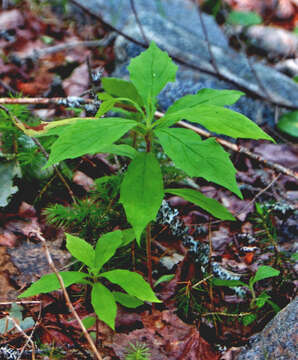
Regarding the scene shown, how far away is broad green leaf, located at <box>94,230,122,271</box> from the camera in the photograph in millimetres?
1503

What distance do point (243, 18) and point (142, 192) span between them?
568 cm

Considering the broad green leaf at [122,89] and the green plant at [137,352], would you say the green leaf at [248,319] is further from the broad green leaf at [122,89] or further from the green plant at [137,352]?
the broad green leaf at [122,89]

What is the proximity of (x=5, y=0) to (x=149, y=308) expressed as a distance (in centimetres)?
512

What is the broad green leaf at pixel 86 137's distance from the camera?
53.7 inches

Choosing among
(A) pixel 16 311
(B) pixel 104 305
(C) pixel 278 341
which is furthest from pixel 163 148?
(A) pixel 16 311

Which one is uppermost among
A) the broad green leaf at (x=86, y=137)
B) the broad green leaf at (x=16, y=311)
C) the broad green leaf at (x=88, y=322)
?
the broad green leaf at (x=86, y=137)

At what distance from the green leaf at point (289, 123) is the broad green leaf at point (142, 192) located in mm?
2252

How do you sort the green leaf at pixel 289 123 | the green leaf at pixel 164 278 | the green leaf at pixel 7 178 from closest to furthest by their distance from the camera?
1. the green leaf at pixel 164 278
2. the green leaf at pixel 7 178
3. the green leaf at pixel 289 123

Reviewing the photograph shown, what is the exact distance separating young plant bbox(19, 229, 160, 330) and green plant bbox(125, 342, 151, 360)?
19 cm

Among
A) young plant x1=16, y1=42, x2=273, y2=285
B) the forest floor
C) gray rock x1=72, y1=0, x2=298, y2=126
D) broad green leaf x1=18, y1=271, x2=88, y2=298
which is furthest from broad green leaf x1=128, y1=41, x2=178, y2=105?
gray rock x1=72, y1=0, x2=298, y2=126

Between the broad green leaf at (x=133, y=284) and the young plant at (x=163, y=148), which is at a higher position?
the young plant at (x=163, y=148)

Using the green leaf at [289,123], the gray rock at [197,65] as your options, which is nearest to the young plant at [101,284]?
the gray rock at [197,65]

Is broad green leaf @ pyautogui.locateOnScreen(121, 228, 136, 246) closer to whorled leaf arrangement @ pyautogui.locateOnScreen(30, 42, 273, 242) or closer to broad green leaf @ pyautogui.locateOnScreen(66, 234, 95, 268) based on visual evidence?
broad green leaf @ pyautogui.locateOnScreen(66, 234, 95, 268)

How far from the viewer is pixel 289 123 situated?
11.4ft
